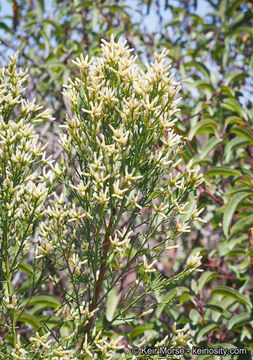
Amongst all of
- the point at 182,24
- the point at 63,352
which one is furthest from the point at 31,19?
the point at 63,352

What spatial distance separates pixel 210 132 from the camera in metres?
1.96

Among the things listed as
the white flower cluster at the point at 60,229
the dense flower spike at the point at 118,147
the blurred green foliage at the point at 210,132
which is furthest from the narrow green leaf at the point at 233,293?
the white flower cluster at the point at 60,229

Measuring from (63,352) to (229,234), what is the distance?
0.88 metres

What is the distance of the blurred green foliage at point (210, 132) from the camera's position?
163 cm

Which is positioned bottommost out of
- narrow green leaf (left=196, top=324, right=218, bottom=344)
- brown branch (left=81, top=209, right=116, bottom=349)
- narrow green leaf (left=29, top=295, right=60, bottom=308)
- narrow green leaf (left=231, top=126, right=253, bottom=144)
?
narrow green leaf (left=196, top=324, right=218, bottom=344)

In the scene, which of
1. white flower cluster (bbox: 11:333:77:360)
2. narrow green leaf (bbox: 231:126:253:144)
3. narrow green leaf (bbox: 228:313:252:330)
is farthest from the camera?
narrow green leaf (bbox: 231:126:253:144)

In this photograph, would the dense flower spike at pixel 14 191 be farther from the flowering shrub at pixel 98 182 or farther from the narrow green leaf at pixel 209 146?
the narrow green leaf at pixel 209 146

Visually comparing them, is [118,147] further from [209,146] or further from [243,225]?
[209,146]

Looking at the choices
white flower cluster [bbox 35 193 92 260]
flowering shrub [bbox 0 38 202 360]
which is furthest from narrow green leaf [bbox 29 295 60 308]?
white flower cluster [bbox 35 193 92 260]

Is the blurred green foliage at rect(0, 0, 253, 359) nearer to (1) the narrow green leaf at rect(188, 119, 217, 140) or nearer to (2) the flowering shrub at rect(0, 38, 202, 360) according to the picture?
(1) the narrow green leaf at rect(188, 119, 217, 140)

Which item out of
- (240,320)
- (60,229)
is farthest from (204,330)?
(60,229)

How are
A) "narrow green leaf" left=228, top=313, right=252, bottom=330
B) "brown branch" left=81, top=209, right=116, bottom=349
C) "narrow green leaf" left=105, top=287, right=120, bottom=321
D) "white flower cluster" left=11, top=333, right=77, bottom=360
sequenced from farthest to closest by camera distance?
1. "narrow green leaf" left=228, top=313, right=252, bottom=330
2. "narrow green leaf" left=105, top=287, right=120, bottom=321
3. "brown branch" left=81, top=209, right=116, bottom=349
4. "white flower cluster" left=11, top=333, right=77, bottom=360

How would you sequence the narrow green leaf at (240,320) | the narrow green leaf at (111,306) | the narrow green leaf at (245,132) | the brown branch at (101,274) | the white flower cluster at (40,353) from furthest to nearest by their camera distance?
the narrow green leaf at (245,132)
the narrow green leaf at (240,320)
the narrow green leaf at (111,306)
the brown branch at (101,274)
the white flower cluster at (40,353)

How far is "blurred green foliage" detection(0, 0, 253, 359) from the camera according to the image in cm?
163
